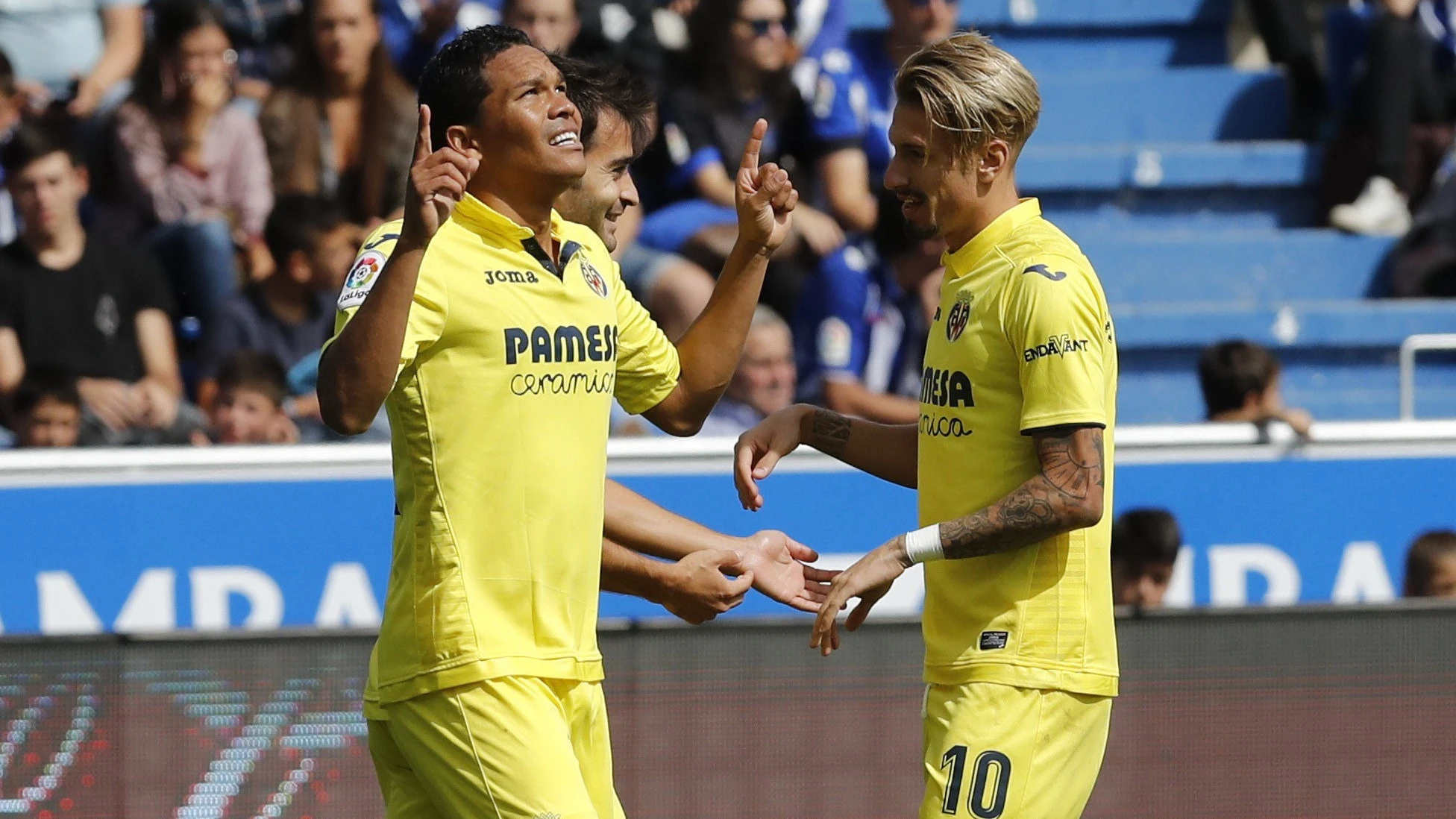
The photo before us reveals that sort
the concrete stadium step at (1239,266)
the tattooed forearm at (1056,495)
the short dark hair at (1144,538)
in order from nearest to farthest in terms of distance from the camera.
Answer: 1. the tattooed forearm at (1056,495)
2. the short dark hair at (1144,538)
3. the concrete stadium step at (1239,266)

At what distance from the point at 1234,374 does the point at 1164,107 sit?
3.90 metres

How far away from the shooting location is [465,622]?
3.62 metres

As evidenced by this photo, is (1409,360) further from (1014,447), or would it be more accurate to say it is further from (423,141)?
(423,141)

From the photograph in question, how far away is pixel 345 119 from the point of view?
8688 mm

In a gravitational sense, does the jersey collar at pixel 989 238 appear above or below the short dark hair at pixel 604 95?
below

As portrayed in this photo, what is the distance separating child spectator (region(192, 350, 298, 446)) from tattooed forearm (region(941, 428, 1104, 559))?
176 inches

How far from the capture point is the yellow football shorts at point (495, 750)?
3.57 m

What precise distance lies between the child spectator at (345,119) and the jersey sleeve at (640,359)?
14.8 feet

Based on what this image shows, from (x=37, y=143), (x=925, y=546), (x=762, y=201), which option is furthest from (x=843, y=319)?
(x=925, y=546)

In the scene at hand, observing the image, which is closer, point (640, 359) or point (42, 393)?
point (640, 359)

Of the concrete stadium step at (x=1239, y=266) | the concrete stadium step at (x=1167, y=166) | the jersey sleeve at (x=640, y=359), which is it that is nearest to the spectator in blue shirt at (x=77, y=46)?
the concrete stadium step at (x=1167, y=166)

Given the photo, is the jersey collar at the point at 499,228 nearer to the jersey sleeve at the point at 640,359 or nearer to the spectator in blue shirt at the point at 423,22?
the jersey sleeve at the point at 640,359

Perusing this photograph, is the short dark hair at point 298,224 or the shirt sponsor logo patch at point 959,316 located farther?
the short dark hair at point 298,224

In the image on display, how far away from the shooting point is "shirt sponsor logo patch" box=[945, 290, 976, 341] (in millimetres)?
3783
